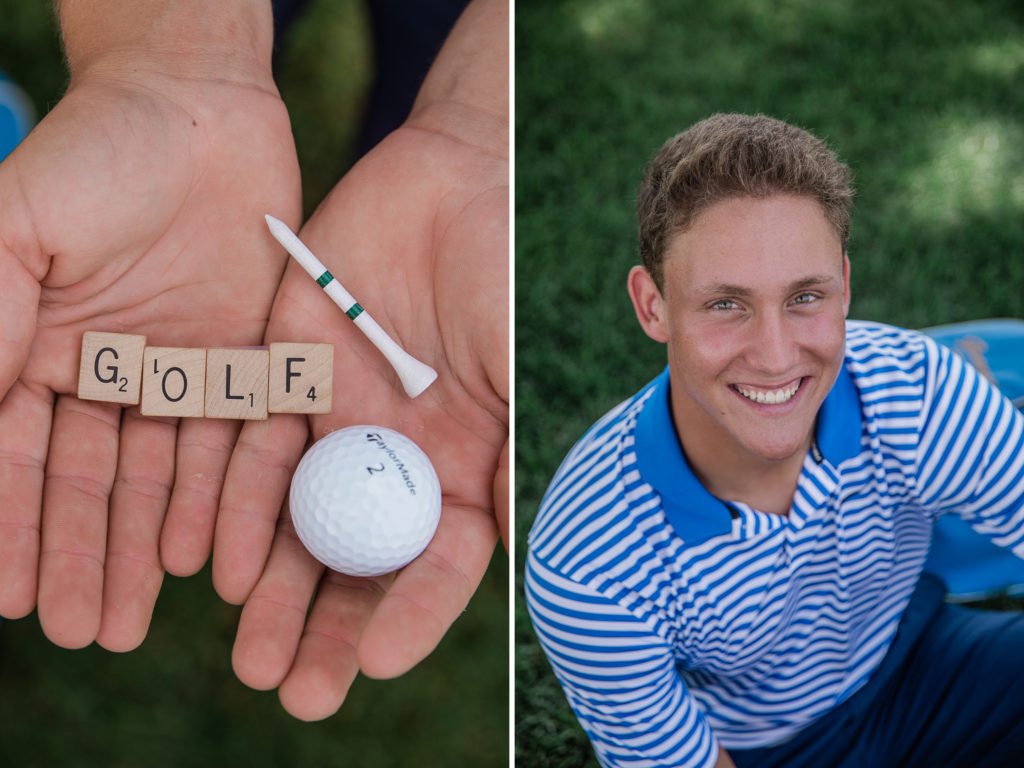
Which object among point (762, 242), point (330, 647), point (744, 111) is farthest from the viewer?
point (744, 111)

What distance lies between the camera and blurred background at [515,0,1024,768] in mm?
2617

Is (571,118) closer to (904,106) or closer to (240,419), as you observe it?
(904,106)

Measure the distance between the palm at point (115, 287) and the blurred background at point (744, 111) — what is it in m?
0.91

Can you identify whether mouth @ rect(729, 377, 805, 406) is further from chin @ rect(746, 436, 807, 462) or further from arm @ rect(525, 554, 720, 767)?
arm @ rect(525, 554, 720, 767)

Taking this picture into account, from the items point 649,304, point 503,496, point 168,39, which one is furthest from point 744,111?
point 503,496

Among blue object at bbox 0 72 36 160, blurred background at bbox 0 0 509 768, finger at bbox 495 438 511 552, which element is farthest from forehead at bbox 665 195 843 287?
blue object at bbox 0 72 36 160

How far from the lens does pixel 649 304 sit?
174 cm

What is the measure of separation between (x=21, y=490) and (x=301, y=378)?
40 cm

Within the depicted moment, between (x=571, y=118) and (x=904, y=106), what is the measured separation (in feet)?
2.90

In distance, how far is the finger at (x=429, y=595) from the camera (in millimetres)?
1367

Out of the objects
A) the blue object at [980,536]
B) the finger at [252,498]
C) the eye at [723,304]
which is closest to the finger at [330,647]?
the finger at [252,498]

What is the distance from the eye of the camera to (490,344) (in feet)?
5.39

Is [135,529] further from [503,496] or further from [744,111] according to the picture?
[744,111]

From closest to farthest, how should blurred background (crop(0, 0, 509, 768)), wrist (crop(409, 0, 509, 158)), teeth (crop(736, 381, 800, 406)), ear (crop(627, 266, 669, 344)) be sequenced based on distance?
teeth (crop(736, 381, 800, 406)) → ear (crop(627, 266, 669, 344)) → wrist (crop(409, 0, 509, 158)) → blurred background (crop(0, 0, 509, 768))
